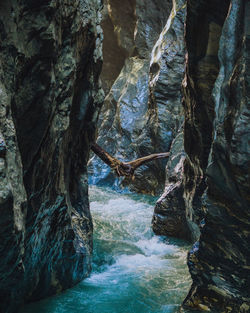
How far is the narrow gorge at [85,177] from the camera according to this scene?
11.0ft

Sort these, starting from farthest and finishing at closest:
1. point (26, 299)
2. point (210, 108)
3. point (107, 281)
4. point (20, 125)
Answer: point (107, 281) < point (210, 108) < point (26, 299) < point (20, 125)

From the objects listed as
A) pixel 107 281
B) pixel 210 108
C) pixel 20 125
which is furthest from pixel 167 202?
pixel 20 125

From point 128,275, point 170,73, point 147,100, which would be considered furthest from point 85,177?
point 147,100

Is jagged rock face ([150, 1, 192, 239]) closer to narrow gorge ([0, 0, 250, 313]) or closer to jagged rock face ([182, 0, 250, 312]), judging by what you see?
narrow gorge ([0, 0, 250, 313])

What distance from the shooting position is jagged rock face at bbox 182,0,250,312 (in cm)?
347

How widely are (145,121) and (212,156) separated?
1351cm

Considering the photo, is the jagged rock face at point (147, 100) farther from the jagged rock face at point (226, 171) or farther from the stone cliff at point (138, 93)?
the jagged rock face at point (226, 171)

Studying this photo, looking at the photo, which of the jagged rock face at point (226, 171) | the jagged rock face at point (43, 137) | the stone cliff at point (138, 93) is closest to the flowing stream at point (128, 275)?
the jagged rock face at point (43, 137)

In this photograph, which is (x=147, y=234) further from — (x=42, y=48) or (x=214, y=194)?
(x=42, y=48)

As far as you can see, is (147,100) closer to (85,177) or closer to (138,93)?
(138,93)

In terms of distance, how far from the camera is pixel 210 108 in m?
5.02

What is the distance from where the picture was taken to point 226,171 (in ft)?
12.5

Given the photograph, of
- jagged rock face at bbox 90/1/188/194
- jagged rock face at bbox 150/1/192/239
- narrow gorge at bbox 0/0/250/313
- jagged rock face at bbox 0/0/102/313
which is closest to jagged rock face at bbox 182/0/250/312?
narrow gorge at bbox 0/0/250/313

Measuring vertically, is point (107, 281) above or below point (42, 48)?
below
